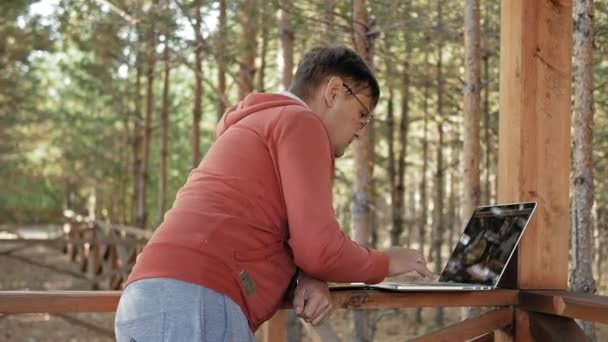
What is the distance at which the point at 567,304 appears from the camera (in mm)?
2486

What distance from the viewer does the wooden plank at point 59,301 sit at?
244 centimetres

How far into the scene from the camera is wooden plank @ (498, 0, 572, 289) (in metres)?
2.79

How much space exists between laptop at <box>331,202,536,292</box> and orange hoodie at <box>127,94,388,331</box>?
0.65 meters

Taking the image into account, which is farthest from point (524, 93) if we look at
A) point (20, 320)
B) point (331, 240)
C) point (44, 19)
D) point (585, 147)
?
point (44, 19)

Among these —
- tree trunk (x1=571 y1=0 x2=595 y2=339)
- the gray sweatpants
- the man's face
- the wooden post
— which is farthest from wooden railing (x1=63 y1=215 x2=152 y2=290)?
the gray sweatpants

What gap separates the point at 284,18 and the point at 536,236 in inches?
259

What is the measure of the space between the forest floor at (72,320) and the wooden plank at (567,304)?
4.55 m

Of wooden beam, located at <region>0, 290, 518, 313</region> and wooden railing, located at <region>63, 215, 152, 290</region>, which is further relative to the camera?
wooden railing, located at <region>63, 215, 152, 290</region>

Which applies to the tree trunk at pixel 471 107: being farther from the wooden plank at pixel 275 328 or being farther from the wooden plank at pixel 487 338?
the wooden plank at pixel 275 328

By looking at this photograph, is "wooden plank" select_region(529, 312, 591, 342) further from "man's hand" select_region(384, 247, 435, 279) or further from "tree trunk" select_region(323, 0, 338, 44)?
"tree trunk" select_region(323, 0, 338, 44)

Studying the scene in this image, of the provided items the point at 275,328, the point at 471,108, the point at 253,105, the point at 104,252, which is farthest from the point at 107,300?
the point at 104,252

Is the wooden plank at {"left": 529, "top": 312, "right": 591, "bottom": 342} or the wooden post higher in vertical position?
the wooden post

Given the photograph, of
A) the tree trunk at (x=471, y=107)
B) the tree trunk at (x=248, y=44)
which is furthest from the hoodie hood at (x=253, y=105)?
the tree trunk at (x=248, y=44)

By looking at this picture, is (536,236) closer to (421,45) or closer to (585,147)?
(585,147)
